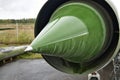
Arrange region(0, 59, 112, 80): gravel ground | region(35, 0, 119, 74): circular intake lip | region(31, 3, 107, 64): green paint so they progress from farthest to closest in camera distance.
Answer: region(0, 59, 112, 80): gravel ground < region(35, 0, 119, 74): circular intake lip < region(31, 3, 107, 64): green paint

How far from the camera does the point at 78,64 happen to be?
345 cm

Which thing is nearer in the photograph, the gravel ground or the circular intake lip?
the circular intake lip

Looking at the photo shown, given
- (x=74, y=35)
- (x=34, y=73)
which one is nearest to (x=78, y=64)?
(x=74, y=35)

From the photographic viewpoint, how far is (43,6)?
3.50 metres

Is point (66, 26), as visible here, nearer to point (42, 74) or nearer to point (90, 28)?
point (90, 28)

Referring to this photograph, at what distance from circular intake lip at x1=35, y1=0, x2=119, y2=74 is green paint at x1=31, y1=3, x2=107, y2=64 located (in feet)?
0.48

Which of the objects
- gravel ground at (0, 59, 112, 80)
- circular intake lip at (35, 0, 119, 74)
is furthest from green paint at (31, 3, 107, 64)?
gravel ground at (0, 59, 112, 80)

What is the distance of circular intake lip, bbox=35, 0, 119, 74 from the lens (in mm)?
3264

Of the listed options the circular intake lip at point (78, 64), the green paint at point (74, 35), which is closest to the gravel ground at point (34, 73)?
the circular intake lip at point (78, 64)

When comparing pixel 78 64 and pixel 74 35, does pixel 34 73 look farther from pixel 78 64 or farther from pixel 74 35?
pixel 74 35

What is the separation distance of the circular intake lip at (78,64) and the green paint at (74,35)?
15 cm

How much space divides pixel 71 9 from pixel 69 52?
24.2 inches

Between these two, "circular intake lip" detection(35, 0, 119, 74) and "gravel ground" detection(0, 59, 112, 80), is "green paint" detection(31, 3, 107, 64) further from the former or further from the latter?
"gravel ground" detection(0, 59, 112, 80)

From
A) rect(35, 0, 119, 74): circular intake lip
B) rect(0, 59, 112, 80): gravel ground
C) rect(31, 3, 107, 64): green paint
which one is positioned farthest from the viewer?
rect(0, 59, 112, 80): gravel ground
